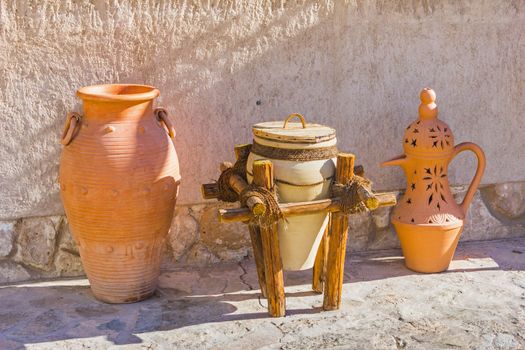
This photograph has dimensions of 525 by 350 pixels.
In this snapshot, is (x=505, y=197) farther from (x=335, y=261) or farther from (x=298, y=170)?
(x=298, y=170)

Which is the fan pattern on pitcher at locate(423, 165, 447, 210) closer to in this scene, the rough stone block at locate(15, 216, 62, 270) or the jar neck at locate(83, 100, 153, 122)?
the jar neck at locate(83, 100, 153, 122)

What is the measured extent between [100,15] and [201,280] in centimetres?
159

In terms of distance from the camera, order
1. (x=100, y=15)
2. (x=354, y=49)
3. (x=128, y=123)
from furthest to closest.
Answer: (x=354, y=49) → (x=100, y=15) → (x=128, y=123)

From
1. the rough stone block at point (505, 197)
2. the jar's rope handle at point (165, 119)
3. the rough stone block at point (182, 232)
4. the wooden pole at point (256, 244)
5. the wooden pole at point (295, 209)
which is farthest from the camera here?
the rough stone block at point (505, 197)

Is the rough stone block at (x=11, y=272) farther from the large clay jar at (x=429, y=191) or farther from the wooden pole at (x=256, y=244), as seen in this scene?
the large clay jar at (x=429, y=191)

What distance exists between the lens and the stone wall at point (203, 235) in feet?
13.9

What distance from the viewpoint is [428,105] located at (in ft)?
14.1

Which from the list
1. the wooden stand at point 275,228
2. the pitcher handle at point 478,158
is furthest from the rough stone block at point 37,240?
the pitcher handle at point 478,158

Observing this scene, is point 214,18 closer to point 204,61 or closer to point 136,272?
point 204,61

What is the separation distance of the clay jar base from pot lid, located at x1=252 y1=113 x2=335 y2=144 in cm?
95

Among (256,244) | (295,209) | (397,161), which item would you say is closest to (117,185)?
(256,244)

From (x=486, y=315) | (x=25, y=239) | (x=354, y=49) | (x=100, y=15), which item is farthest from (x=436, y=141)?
(x=25, y=239)

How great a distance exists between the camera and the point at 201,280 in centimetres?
428

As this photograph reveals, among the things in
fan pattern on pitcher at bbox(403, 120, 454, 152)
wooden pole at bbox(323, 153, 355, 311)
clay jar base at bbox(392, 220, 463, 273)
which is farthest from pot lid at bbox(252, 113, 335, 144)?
clay jar base at bbox(392, 220, 463, 273)
